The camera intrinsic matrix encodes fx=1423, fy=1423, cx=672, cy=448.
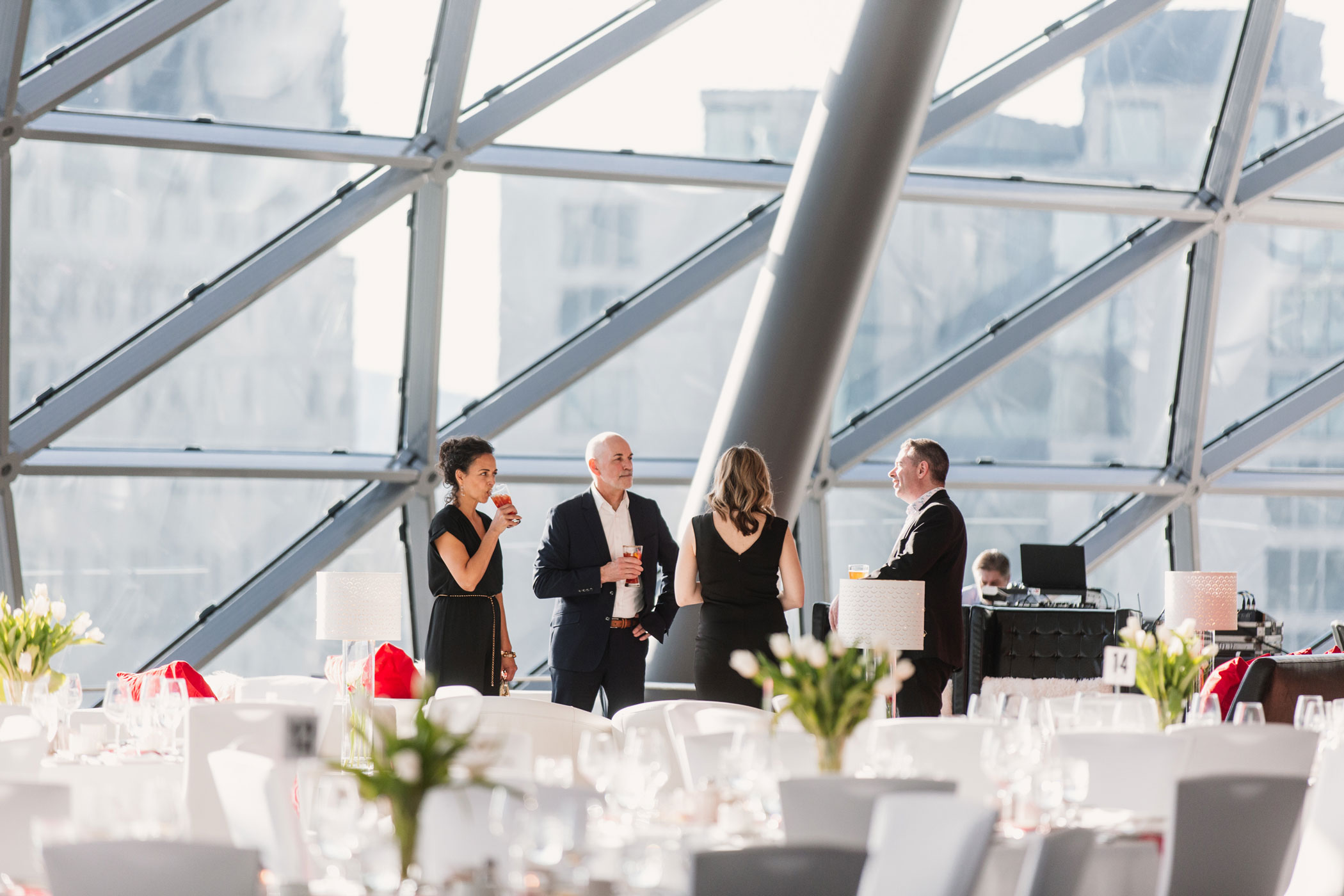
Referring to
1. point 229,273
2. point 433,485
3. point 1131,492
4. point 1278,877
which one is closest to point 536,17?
point 229,273

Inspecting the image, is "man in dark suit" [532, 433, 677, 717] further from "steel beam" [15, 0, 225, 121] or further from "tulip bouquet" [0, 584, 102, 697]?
"steel beam" [15, 0, 225, 121]

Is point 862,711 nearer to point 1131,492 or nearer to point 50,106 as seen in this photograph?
point 50,106

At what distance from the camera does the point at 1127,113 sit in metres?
10.1

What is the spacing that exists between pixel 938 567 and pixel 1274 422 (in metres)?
6.41

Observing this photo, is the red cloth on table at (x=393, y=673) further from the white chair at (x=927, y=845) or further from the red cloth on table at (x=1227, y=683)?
the red cloth on table at (x=1227, y=683)

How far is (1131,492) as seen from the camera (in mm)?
10805

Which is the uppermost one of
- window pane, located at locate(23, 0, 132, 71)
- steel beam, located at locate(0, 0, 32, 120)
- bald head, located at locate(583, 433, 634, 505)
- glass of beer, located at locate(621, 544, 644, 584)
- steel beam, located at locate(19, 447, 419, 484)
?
window pane, located at locate(23, 0, 132, 71)

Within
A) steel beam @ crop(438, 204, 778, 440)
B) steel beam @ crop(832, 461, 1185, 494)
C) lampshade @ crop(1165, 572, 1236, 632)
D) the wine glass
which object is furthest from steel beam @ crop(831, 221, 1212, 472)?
the wine glass

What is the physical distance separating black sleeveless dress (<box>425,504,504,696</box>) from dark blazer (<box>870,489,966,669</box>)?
5.35 feet

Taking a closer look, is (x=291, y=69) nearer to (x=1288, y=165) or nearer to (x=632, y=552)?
(x=632, y=552)

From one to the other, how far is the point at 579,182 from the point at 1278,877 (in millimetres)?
6756

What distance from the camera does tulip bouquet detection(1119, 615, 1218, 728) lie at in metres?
4.84

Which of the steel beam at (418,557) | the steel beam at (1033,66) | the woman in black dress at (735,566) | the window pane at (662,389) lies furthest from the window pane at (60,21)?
the steel beam at (1033,66)

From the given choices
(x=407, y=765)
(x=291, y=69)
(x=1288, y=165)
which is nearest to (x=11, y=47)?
(x=291, y=69)
